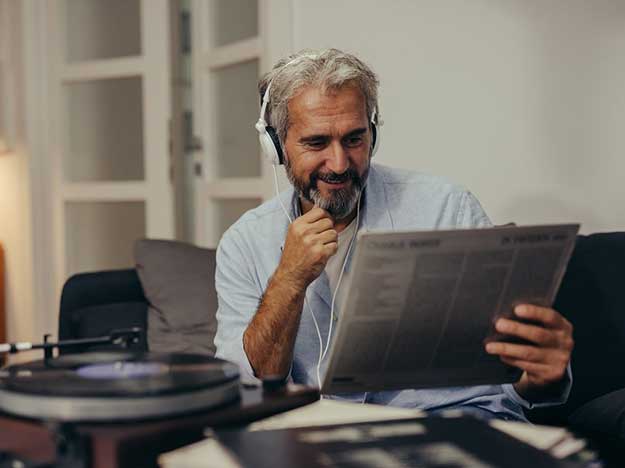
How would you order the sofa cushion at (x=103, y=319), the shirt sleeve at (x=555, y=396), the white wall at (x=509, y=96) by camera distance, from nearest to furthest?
the shirt sleeve at (x=555, y=396) < the white wall at (x=509, y=96) < the sofa cushion at (x=103, y=319)

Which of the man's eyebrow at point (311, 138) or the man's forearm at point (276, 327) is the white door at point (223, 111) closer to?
the man's eyebrow at point (311, 138)

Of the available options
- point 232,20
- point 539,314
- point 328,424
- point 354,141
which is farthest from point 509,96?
point 328,424

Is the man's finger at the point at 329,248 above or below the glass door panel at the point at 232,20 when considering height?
below

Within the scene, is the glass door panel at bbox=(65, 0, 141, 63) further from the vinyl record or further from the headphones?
the vinyl record

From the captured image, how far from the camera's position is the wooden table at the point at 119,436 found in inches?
27.1

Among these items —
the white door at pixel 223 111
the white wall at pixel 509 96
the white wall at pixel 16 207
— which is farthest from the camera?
the white wall at pixel 16 207

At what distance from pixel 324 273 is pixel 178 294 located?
78 centimetres

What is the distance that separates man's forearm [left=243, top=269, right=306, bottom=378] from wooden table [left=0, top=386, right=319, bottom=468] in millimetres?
561

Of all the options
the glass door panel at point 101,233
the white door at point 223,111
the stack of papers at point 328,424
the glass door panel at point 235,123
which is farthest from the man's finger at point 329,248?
the glass door panel at point 101,233

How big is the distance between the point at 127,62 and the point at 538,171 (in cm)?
180

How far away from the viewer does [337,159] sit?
59.0 inches

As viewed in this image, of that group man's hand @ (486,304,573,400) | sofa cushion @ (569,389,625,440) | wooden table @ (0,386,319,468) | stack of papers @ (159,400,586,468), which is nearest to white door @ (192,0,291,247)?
sofa cushion @ (569,389,625,440)

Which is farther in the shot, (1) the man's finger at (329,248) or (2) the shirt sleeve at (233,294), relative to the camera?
(2) the shirt sleeve at (233,294)

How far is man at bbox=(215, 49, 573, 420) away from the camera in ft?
4.55
